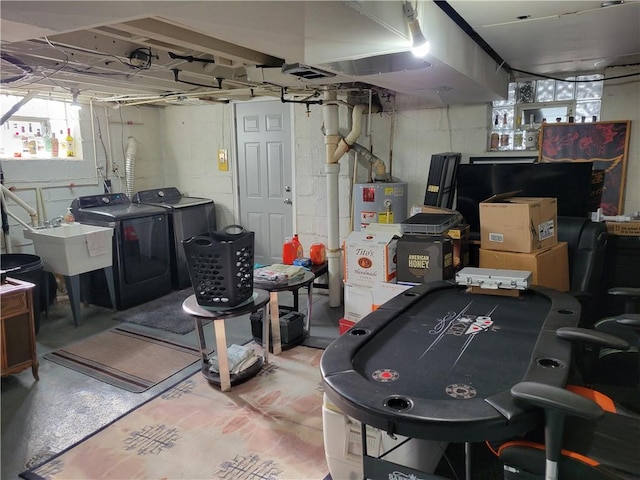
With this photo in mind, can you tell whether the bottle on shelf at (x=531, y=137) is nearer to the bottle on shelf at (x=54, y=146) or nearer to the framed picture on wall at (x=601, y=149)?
the framed picture on wall at (x=601, y=149)

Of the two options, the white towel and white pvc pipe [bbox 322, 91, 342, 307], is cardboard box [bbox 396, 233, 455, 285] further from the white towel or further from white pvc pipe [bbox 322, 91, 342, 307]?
the white towel

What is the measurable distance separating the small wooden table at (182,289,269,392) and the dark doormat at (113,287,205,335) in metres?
1.05

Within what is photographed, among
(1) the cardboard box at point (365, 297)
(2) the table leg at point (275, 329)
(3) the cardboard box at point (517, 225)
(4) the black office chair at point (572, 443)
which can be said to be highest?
(3) the cardboard box at point (517, 225)

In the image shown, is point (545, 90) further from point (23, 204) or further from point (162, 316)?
point (23, 204)

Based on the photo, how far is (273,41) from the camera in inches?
80.7

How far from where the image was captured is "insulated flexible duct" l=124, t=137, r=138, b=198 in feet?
18.3

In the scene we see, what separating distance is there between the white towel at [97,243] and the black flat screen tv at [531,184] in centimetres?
330

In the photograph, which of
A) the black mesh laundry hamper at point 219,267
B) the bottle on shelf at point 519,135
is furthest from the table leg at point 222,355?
the bottle on shelf at point 519,135

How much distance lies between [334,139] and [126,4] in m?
2.90

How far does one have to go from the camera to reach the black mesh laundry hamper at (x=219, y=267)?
2.82 metres

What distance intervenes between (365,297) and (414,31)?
82.2 inches

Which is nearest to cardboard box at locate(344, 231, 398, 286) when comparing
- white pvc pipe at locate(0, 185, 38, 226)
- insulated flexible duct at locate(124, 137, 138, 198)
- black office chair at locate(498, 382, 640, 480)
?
black office chair at locate(498, 382, 640, 480)

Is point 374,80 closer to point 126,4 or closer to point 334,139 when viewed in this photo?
point 334,139

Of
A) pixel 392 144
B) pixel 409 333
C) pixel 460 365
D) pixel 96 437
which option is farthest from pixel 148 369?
pixel 392 144
